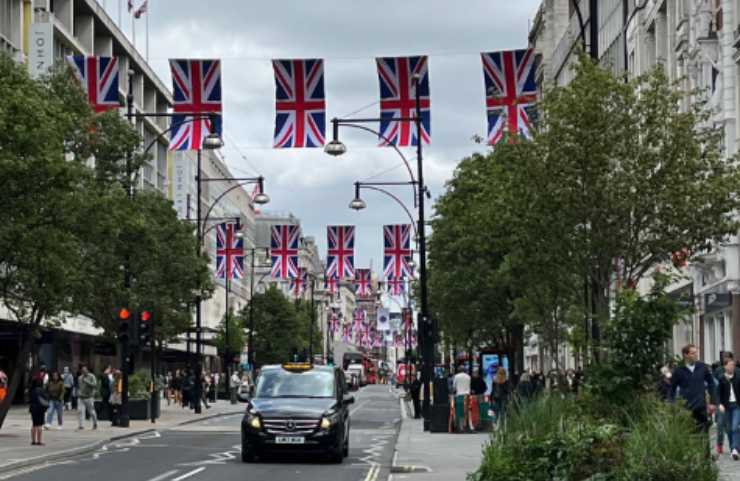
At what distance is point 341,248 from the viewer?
6172 cm

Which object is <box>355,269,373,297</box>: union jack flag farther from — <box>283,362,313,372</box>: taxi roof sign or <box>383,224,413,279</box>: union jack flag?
<box>283,362,313,372</box>: taxi roof sign

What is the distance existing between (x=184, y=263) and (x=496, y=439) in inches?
1613

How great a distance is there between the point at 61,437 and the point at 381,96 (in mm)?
11564

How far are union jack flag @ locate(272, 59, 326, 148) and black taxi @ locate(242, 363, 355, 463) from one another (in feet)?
30.0

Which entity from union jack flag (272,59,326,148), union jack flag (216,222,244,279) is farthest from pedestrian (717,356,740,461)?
union jack flag (216,222,244,279)

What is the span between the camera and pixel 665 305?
16172mm

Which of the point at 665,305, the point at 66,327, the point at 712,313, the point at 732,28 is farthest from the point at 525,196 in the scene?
the point at 66,327

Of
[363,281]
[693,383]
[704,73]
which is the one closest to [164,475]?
[693,383]

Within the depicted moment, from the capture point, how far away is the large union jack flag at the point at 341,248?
201 ft

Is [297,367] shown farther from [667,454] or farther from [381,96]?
[667,454]

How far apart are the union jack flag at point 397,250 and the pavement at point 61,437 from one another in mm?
10637

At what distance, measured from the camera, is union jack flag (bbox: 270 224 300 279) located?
67.1 m

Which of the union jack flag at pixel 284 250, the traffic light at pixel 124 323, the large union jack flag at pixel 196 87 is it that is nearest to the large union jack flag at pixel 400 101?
the large union jack flag at pixel 196 87

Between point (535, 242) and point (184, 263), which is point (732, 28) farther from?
point (184, 263)
